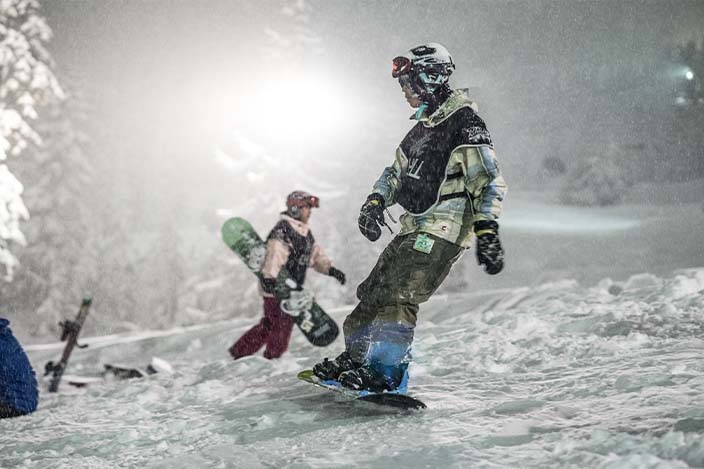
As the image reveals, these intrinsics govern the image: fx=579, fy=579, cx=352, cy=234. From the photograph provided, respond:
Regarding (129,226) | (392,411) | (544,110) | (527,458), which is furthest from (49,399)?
(544,110)

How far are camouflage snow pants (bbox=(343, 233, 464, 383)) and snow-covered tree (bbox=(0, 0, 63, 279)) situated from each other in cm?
862

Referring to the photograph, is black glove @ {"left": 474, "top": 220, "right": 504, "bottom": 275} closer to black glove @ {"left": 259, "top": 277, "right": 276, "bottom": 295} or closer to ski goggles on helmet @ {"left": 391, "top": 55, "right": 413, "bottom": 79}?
ski goggles on helmet @ {"left": 391, "top": 55, "right": 413, "bottom": 79}

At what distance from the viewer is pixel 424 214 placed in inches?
134

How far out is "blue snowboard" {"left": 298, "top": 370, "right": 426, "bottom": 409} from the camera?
123 inches

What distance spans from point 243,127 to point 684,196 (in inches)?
817

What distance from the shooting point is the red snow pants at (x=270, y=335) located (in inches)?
238

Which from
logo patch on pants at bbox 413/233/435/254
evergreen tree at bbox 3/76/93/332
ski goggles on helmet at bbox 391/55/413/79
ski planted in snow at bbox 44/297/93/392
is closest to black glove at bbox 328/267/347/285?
logo patch on pants at bbox 413/233/435/254

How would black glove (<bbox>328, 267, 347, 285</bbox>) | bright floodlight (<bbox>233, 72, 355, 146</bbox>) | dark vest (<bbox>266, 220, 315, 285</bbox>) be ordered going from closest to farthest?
1. black glove (<bbox>328, 267, 347, 285</bbox>)
2. dark vest (<bbox>266, 220, 315, 285</bbox>)
3. bright floodlight (<bbox>233, 72, 355, 146</bbox>)

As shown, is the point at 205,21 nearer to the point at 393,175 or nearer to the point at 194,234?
the point at 194,234

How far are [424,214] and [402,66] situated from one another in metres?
0.92

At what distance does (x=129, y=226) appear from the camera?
23.7 m

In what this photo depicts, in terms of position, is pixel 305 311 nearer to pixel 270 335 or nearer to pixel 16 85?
pixel 270 335

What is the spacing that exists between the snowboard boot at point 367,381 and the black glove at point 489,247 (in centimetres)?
88

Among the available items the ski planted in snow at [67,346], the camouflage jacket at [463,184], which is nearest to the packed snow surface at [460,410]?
the camouflage jacket at [463,184]
